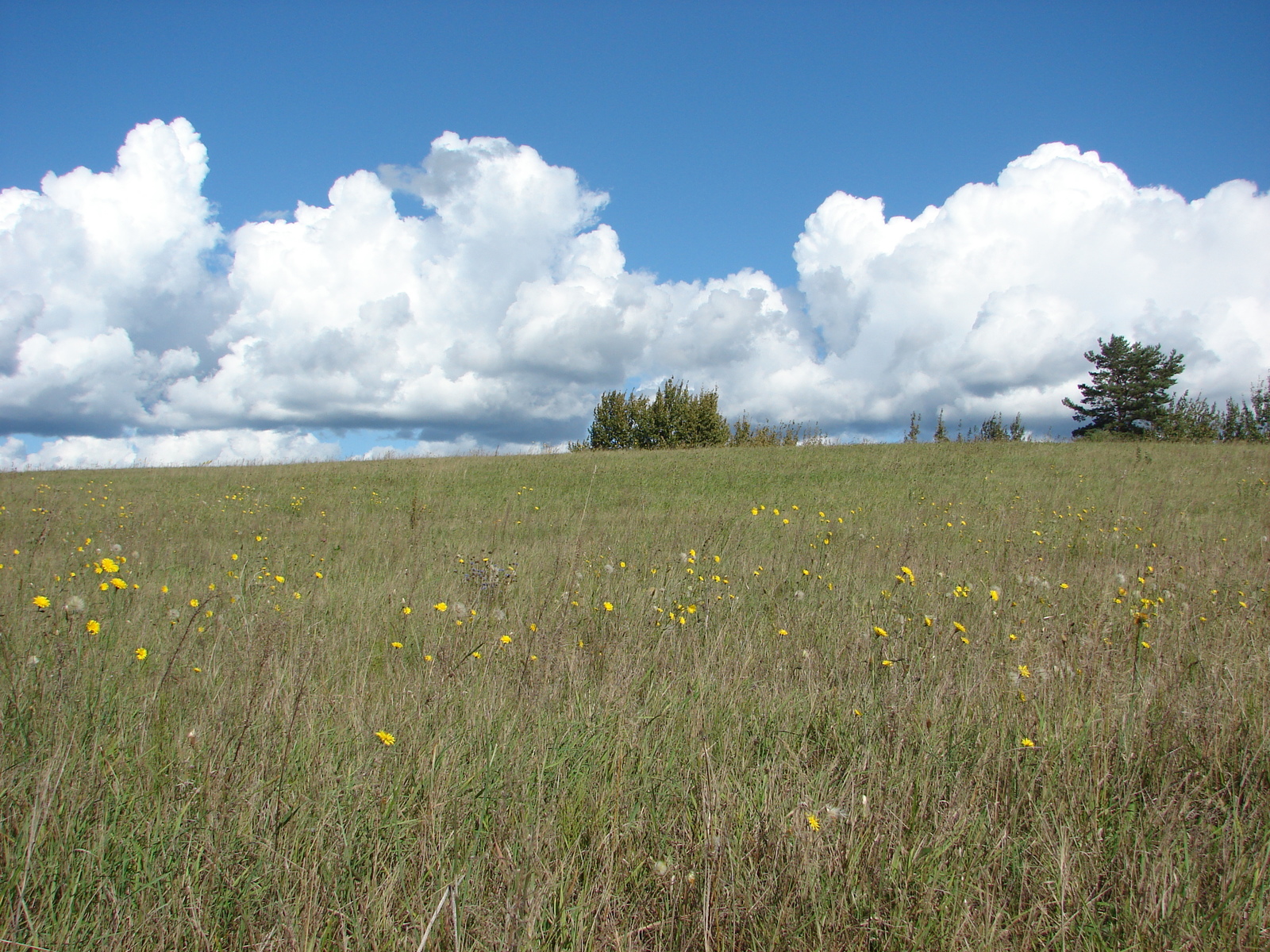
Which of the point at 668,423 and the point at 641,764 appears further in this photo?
the point at 668,423

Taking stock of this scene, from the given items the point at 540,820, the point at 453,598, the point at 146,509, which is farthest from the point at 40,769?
the point at 146,509

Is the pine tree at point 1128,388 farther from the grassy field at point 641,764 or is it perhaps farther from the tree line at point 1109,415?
the grassy field at point 641,764

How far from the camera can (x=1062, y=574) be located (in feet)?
20.0

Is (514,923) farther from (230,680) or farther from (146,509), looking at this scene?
(146,509)

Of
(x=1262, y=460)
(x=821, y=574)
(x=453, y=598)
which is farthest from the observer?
(x=1262, y=460)

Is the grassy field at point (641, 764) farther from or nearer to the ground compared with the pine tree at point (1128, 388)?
nearer to the ground

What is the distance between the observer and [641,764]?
221 centimetres

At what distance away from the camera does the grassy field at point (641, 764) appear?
1.58 meters

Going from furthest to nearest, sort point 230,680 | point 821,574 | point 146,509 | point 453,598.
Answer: point 146,509
point 821,574
point 453,598
point 230,680

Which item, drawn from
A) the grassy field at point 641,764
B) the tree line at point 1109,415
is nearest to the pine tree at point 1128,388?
the tree line at point 1109,415

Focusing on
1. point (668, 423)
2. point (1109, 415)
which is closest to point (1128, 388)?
point (1109, 415)

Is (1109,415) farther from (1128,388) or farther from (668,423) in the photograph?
(668,423)

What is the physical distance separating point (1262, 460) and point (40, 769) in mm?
24551

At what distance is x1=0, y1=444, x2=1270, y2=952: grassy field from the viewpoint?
5.20ft
